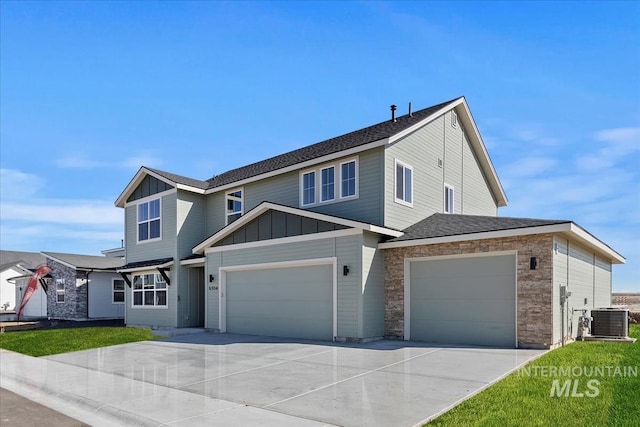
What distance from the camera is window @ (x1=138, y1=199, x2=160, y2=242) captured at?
21391 millimetres

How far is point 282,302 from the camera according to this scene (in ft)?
51.6

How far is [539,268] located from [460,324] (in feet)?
8.89

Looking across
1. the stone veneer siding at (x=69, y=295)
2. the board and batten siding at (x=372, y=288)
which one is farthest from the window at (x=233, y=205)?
the stone veneer siding at (x=69, y=295)

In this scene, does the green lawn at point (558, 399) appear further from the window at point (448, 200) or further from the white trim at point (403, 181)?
the window at point (448, 200)

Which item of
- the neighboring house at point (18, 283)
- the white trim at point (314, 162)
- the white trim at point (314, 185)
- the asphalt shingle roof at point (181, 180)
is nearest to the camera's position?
the white trim at point (314, 162)

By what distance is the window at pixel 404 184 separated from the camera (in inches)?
619

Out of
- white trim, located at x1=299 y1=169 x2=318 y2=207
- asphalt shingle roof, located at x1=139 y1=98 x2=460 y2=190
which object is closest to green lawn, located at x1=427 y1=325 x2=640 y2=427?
asphalt shingle roof, located at x1=139 y1=98 x2=460 y2=190

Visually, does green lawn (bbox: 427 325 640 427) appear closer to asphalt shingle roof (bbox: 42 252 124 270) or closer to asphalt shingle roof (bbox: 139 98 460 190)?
asphalt shingle roof (bbox: 139 98 460 190)

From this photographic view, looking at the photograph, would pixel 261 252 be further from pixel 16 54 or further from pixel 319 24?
pixel 16 54

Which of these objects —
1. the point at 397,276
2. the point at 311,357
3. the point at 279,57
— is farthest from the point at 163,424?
the point at 279,57

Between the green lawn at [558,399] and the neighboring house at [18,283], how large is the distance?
32.2 metres

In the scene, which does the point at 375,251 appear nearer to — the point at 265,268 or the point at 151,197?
the point at 265,268

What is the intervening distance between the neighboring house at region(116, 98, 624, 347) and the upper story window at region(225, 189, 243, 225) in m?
0.05

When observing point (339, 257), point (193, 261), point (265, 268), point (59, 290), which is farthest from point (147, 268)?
point (59, 290)
